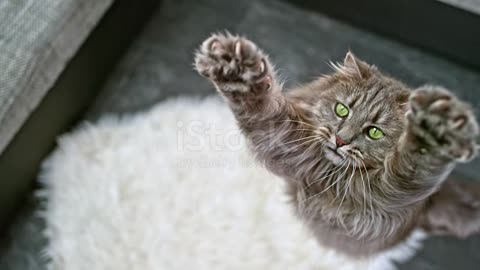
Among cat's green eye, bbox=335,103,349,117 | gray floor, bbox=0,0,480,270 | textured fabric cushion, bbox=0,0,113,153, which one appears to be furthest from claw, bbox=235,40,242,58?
gray floor, bbox=0,0,480,270

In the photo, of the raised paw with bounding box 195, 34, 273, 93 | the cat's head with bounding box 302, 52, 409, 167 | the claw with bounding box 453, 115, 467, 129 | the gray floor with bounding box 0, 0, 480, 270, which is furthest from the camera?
the gray floor with bounding box 0, 0, 480, 270

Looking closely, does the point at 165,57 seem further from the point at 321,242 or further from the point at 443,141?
the point at 443,141

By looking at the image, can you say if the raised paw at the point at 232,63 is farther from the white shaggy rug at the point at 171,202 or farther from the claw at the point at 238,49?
the white shaggy rug at the point at 171,202

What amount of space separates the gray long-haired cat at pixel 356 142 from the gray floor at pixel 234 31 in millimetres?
520

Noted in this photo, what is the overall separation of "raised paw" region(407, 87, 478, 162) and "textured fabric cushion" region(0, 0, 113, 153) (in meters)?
0.97

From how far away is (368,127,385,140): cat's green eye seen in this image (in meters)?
1.07

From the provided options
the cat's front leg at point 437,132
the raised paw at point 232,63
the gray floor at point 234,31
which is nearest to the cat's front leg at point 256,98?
the raised paw at point 232,63

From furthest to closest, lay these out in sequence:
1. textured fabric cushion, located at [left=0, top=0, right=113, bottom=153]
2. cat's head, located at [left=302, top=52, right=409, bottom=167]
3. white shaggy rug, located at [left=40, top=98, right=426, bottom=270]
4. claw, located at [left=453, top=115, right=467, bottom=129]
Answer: white shaggy rug, located at [left=40, top=98, right=426, bottom=270], textured fabric cushion, located at [left=0, top=0, right=113, bottom=153], cat's head, located at [left=302, top=52, right=409, bottom=167], claw, located at [left=453, top=115, right=467, bottom=129]

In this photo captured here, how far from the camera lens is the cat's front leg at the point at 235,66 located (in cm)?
95

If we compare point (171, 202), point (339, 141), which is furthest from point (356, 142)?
point (171, 202)

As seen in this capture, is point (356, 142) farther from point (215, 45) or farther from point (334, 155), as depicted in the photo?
point (215, 45)

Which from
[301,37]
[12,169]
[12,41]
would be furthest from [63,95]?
[301,37]

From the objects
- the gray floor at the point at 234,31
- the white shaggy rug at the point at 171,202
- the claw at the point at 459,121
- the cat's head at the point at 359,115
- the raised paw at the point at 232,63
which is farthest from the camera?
the gray floor at the point at 234,31

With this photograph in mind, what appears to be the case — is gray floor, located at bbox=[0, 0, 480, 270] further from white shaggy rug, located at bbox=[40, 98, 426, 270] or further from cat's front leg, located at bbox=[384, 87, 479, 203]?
cat's front leg, located at bbox=[384, 87, 479, 203]
